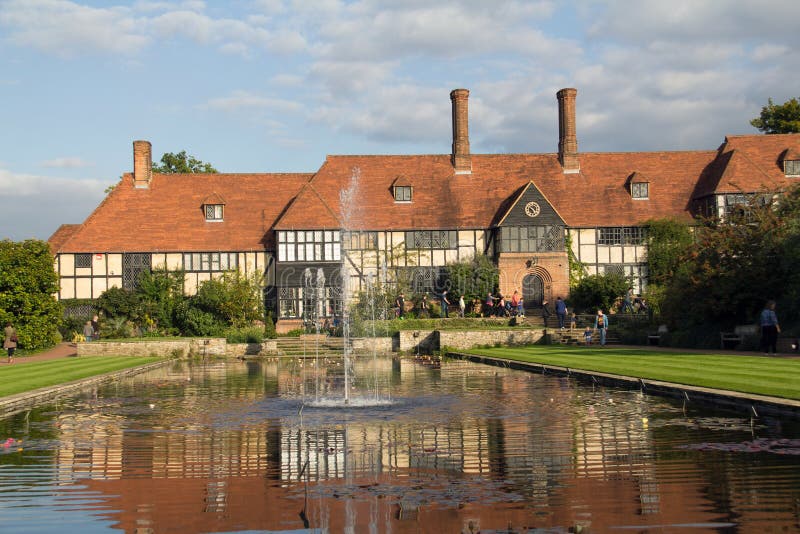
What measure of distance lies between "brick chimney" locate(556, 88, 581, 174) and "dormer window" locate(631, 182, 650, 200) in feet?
11.7

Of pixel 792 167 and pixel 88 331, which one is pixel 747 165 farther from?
pixel 88 331

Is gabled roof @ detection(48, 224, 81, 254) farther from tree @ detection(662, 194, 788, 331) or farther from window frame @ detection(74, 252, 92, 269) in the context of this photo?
tree @ detection(662, 194, 788, 331)

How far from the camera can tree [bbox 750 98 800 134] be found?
55.5 meters

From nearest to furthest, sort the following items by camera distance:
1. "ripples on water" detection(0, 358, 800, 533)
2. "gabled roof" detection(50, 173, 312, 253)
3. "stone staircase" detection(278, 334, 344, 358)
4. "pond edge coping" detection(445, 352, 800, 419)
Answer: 1. "ripples on water" detection(0, 358, 800, 533)
2. "pond edge coping" detection(445, 352, 800, 419)
3. "stone staircase" detection(278, 334, 344, 358)
4. "gabled roof" detection(50, 173, 312, 253)

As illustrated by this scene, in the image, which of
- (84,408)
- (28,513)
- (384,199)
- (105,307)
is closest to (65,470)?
(28,513)

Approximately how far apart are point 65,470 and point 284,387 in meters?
11.5

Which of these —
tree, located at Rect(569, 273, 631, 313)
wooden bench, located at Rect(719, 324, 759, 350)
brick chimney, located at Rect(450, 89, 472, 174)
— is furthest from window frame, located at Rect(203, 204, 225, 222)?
wooden bench, located at Rect(719, 324, 759, 350)

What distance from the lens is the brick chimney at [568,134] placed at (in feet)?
169

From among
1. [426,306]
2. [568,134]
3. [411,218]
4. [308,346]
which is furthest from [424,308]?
[568,134]

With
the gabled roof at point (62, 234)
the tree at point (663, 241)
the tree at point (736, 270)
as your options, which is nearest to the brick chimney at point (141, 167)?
the gabled roof at point (62, 234)

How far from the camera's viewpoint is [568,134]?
51.8m

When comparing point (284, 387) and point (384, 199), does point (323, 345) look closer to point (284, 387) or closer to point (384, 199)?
point (384, 199)

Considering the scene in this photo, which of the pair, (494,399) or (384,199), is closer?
(494,399)

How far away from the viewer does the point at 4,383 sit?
68.9 feet
